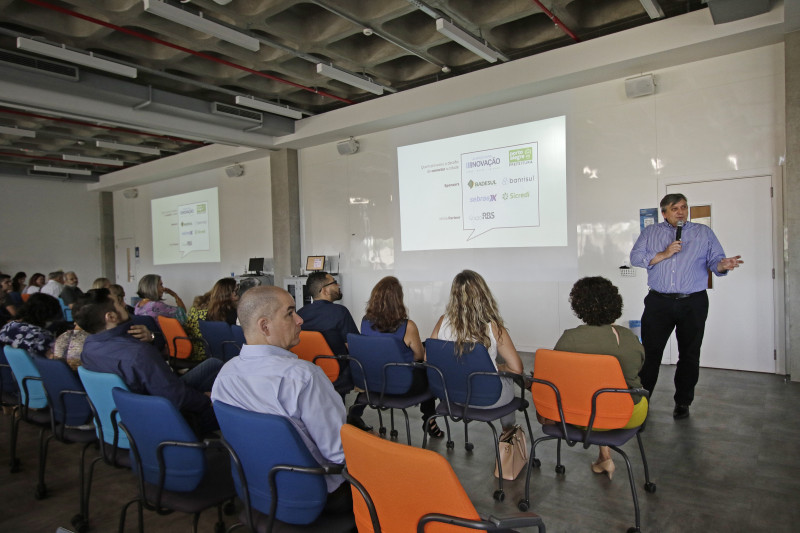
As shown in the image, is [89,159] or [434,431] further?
[89,159]

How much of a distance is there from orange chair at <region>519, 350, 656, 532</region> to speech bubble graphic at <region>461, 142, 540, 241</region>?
419 cm

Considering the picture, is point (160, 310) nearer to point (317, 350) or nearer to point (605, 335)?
point (317, 350)

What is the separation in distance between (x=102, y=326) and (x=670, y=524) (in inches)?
112

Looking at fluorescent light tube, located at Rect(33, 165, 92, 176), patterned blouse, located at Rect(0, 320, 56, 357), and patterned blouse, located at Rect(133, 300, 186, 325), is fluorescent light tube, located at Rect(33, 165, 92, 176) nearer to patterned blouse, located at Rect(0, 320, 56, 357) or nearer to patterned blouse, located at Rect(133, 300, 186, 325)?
patterned blouse, located at Rect(133, 300, 186, 325)

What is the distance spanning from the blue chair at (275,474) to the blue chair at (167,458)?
16 cm

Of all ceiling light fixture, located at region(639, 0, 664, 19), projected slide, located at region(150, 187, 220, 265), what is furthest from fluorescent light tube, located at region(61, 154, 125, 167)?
ceiling light fixture, located at region(639, 0, 664, 19)

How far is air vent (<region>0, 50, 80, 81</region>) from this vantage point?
555 centimetres

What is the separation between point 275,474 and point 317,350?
5.57 feet

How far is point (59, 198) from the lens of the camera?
12453 mm

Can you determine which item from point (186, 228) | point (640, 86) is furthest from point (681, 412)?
point (186, 228)

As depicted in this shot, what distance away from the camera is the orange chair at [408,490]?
114cm

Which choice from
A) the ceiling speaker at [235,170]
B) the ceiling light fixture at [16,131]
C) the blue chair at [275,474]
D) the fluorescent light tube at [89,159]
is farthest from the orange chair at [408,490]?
the fluorescent light tube at [89,159]

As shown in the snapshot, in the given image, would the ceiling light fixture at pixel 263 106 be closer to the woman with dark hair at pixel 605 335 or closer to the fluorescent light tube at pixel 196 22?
the fluorescent light tube at pixel 196 22

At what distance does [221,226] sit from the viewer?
34.4 feet
